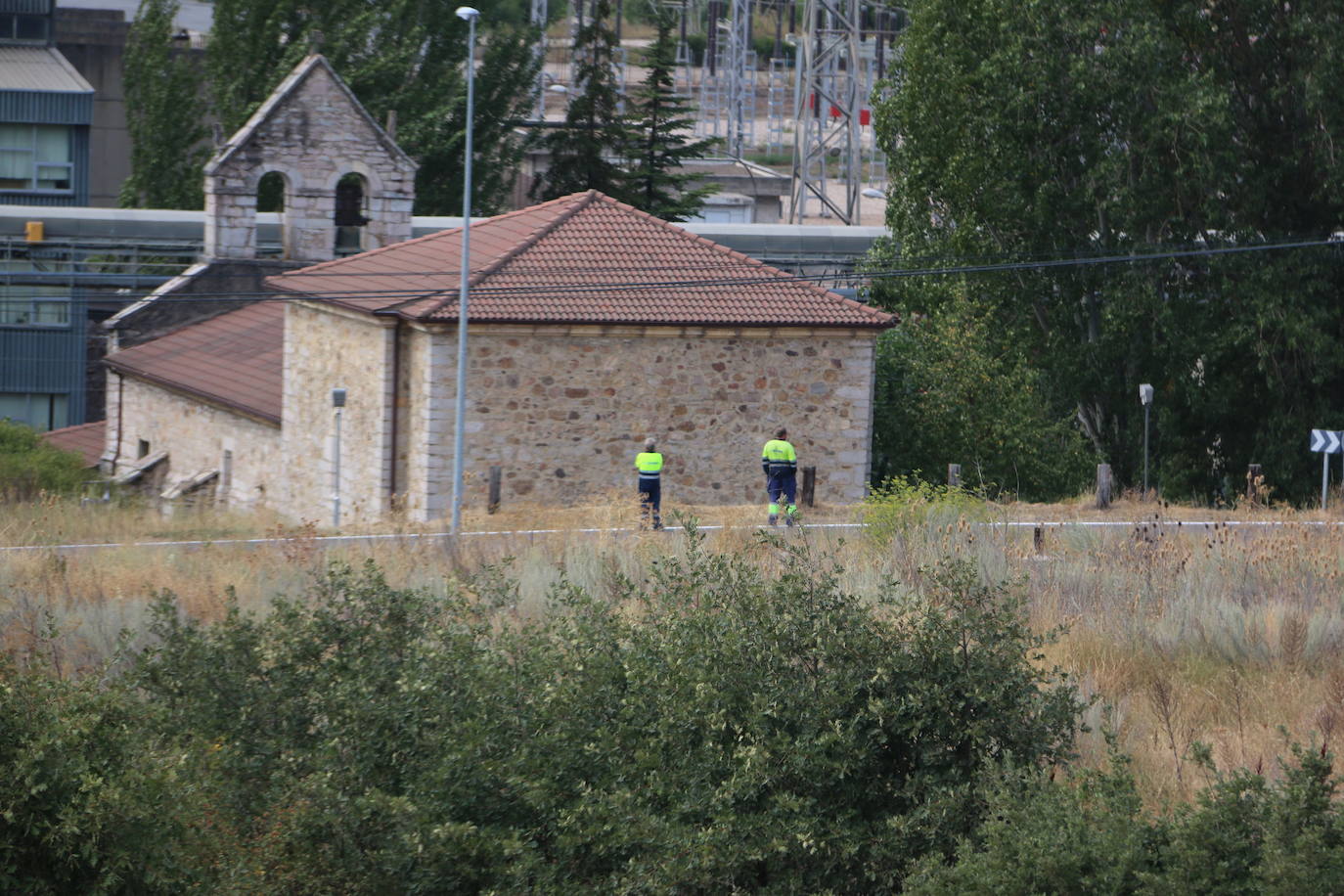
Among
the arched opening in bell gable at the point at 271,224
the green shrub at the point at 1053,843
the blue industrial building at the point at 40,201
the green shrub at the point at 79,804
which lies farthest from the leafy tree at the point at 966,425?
the green shrub at the point at 79,804

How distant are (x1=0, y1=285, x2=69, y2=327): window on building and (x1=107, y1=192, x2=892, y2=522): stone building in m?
16.8

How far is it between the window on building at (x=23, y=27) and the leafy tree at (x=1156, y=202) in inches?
1326

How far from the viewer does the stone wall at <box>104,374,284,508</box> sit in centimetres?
2709

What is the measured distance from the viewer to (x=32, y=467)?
27594 mm

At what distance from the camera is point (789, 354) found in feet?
79.3

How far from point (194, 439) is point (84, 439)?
669cm

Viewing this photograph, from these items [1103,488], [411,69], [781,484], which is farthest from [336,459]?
[411,69]

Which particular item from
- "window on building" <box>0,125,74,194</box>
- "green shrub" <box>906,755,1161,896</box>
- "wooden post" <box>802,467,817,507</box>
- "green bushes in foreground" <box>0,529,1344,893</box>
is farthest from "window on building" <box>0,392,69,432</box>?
"green shrub" <box>906,755,1161,896</box>

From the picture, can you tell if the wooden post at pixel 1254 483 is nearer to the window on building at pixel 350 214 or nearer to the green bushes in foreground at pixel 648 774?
the green bushes in foreground at pixel 648 774

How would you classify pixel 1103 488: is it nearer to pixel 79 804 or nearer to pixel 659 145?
pixel 79 804

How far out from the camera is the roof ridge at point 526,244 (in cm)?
2299

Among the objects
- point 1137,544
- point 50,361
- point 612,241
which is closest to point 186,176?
point 50,361

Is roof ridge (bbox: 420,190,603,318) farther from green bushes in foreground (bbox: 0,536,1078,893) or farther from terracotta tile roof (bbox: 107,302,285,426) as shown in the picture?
green bushes in foreground (bbox: 0,536,1078,893)

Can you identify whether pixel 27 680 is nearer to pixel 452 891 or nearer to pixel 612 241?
pixel 452 891
